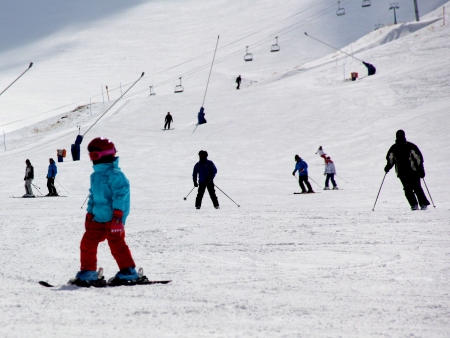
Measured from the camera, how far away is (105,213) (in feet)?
16.2

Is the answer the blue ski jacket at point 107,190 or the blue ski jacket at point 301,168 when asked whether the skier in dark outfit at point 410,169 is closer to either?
the blue ski jacket at point 107,190

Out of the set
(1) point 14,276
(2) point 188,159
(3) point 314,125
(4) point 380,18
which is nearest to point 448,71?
(3) point 314,125

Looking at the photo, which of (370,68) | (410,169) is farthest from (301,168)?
(370,68)

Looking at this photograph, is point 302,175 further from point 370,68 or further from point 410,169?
point 370,68

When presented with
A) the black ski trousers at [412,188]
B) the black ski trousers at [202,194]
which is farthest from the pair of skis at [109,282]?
the black ski trousers at [202,194]

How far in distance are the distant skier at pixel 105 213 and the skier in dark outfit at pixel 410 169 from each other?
702 centimetres

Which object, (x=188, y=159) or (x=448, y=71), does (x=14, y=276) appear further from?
(x=448, y=71)

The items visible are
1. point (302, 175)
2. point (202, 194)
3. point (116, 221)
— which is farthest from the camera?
point (302, 175)

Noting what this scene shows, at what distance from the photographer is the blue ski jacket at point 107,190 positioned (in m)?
4.87

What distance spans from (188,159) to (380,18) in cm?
7954

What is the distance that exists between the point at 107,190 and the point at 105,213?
181 millimetres

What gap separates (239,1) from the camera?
130250 millimetres

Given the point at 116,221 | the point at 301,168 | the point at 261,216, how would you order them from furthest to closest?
the point at 301,168 < the point at 261,216 < the point at 116,221

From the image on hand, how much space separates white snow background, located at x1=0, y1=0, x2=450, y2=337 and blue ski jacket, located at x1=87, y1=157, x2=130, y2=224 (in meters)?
0.61
